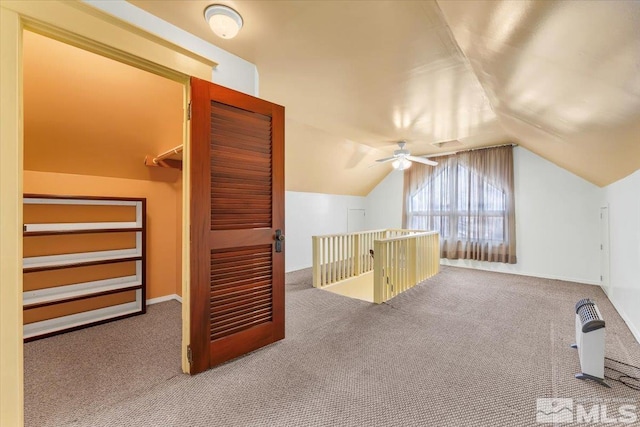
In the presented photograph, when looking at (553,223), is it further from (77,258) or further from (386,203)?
(77,258)

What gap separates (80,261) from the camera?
8.49ft

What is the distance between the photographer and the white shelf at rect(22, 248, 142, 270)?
2.42m

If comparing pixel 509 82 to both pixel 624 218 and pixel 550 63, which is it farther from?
pixel 624 218

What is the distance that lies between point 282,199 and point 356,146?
3016 millimetres

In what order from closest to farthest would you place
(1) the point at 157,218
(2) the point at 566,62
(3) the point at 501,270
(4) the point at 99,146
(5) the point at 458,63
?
1. (2) the point at 566,62
2. (5) the point at 458,63
3. (4) the point at 99,146
4. (1) the point at 157,218
5. (3) the point at 501,270

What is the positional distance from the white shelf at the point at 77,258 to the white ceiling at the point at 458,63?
2.33 metres

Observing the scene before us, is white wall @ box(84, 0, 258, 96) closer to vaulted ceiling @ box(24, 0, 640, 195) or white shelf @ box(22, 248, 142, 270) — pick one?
vaulted ceiling @ box(24, 0, 640, 195)

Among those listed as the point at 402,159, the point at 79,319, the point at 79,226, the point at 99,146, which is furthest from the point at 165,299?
the point at 402,159

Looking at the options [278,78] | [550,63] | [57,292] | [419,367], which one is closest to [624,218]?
[550,63]

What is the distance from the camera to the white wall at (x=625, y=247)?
2.30 meters

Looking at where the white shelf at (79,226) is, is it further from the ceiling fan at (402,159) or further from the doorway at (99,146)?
the ceiling fan at (402,159)

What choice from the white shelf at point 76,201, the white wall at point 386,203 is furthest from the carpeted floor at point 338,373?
the white wall at point 386,203

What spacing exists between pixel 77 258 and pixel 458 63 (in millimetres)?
4041

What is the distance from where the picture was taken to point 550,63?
1.42 m
